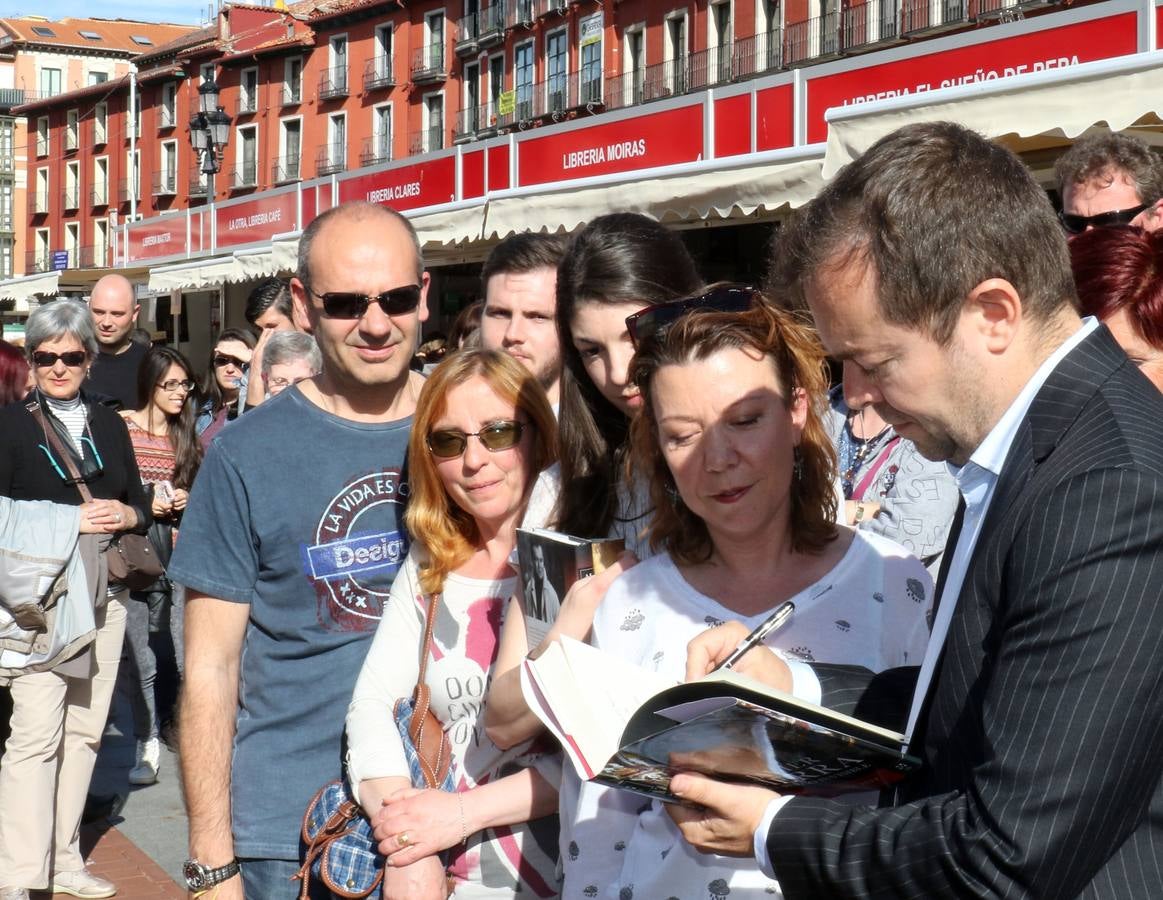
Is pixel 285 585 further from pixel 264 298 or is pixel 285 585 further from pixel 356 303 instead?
pixel 264 298

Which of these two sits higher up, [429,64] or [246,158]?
[429,64]

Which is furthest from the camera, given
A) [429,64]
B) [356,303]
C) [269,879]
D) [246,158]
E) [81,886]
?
[246,158]

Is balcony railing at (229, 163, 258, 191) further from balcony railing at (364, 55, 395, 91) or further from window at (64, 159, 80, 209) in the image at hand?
window at (64, 159, 80, 209)

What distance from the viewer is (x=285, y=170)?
50.1 m

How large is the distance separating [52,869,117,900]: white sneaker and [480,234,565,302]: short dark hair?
9.43 feet

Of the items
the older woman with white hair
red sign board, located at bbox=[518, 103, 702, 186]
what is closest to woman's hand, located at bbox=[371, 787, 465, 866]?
the older woman with white hair

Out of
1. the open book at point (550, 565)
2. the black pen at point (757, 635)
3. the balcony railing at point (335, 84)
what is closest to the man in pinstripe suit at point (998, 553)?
the black pen at point (757, 635)

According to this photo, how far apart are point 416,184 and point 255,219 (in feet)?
11.6

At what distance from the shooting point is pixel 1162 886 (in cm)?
133

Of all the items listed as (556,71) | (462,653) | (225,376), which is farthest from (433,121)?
(462,653)

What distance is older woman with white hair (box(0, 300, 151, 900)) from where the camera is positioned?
4.71 meters

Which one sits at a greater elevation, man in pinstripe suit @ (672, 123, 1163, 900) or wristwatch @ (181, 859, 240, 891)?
man in pinstripe suit @ (672, 123, 1163, 900)

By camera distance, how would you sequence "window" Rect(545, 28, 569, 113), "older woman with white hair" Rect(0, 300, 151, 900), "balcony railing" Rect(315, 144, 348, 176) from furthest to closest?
1. "balcony railing" Rect(315, 144, 348, 176)
2. "window" Rect(545, 28, 569, 113)
3. "older woman with white hair" Rect(0, 300, 151, 900)

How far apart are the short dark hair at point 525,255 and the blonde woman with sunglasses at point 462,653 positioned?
2.08 feet
